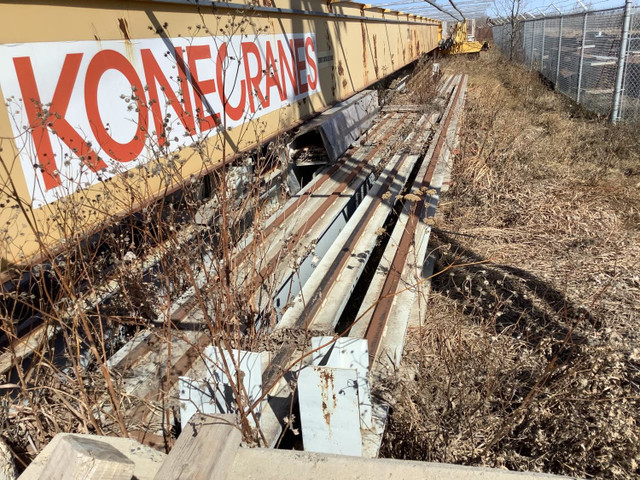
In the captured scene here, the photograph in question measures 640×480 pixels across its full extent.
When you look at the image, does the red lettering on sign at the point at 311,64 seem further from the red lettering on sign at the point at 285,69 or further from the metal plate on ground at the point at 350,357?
the metal plate on ground at the point at 350,357

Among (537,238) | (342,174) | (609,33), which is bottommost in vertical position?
(537,238)

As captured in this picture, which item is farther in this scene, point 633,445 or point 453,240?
point 453,240

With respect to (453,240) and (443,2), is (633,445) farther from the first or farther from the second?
(443,2)

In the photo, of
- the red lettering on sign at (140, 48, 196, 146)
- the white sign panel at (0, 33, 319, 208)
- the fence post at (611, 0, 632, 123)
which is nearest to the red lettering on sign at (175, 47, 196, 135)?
the white sign panel at (0, 33, 319, 208)

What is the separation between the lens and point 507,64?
21109 mm

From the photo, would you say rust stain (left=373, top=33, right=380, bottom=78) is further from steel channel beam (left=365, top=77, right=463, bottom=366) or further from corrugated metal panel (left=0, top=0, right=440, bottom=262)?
corrugated metal panel (left=0, top=0, right=440, bottom=262)

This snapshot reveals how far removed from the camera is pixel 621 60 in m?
9.23

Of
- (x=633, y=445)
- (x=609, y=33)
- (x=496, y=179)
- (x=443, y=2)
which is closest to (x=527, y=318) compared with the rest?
(x=633, y=445)

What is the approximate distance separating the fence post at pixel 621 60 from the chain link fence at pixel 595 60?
67 mm

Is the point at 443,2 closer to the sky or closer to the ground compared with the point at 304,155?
closer to the sky

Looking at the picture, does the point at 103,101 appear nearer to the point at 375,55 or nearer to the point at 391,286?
the point at 391,286

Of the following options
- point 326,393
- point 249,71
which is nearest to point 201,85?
point 249,71

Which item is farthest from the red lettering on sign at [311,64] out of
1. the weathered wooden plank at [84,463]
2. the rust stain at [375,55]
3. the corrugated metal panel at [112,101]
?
the weathered wooden plank at [84,463]

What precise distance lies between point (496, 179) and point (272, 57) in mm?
2744
